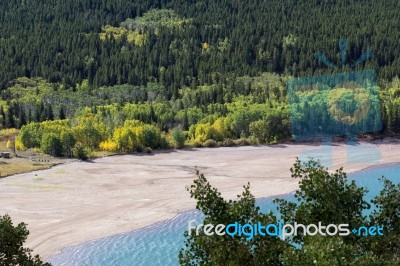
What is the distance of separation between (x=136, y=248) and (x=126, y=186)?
33895 mm

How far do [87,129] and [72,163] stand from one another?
19.5 meters

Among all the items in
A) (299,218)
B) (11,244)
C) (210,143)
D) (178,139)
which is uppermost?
(299,218)

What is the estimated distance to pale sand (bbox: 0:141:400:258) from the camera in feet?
241

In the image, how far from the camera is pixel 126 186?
9731 cm

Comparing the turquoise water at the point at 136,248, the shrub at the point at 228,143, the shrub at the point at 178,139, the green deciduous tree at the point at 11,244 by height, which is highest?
the green deciduous tree at the point at 11,244

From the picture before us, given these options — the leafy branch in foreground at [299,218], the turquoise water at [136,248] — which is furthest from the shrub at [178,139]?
the leafy branch in foreground at [299,218]

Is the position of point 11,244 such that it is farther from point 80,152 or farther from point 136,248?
point 80,152

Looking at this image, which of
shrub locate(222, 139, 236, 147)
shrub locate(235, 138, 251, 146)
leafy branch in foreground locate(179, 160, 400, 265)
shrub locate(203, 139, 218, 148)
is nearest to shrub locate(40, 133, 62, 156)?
shrub locate(203, 139, 218, 148)

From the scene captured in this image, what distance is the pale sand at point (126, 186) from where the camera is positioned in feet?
241

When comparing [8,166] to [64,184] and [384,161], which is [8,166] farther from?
[384,161]

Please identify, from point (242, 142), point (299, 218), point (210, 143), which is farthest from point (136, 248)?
point (242, 142)

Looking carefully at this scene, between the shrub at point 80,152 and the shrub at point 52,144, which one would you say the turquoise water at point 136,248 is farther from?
the shrub at point 52,144

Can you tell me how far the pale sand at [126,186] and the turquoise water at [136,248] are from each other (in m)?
1.85

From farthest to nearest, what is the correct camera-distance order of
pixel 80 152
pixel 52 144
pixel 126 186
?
pixel 52 144 < pixel 80 152 < pixel 126 186
